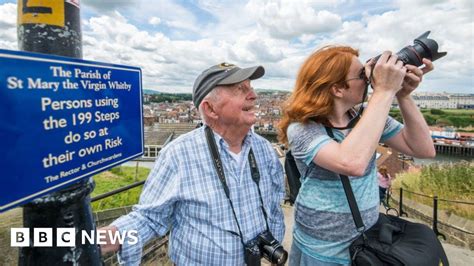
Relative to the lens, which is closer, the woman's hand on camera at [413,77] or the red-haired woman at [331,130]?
the red-haired woman at [331,130]

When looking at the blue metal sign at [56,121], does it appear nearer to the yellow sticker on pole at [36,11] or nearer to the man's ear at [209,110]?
the yellow sticker on pole at [36,11]

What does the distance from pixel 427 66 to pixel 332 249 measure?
1111 millimetres

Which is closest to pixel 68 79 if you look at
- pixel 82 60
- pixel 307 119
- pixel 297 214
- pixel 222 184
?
pixel 82 60

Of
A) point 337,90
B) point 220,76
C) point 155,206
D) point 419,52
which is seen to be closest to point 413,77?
point 419,52

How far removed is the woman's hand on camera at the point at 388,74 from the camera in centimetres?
140

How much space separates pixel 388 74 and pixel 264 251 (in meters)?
1.08

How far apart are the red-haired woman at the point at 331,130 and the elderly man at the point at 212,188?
26 centimetres

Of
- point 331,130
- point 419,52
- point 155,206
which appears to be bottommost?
point 155,206

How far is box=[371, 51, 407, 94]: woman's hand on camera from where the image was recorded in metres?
1.40

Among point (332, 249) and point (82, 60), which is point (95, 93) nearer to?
point (82, 60)

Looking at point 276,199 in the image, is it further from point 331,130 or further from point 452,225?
point 452,225

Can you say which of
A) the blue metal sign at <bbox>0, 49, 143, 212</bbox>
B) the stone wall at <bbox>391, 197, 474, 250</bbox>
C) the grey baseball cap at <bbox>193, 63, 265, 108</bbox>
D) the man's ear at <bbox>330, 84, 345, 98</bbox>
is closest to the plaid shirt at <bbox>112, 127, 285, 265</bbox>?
the grey baseball cap at <bbox>193, 63, 265, 108</bbox>

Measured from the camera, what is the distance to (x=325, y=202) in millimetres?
1512

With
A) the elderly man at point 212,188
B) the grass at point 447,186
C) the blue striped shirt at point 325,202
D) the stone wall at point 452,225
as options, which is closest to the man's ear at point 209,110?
the elderly man at point 212,188
